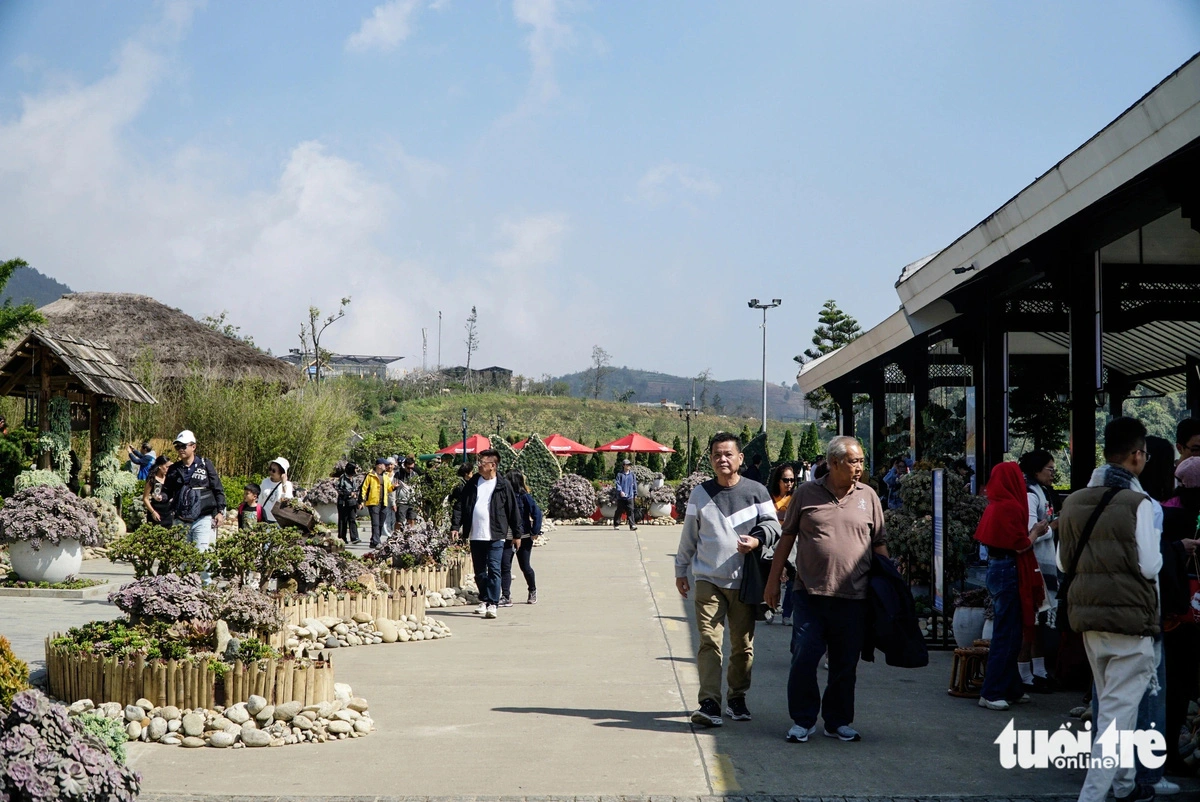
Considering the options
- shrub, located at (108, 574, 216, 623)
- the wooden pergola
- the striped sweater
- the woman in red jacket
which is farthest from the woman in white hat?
the woman in red jacket

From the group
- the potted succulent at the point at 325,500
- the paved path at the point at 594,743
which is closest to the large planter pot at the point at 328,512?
the potted succulent at the point at 325,500

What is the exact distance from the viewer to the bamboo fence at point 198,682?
6.80m

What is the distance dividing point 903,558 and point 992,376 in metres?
3.07

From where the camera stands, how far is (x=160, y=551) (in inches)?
343

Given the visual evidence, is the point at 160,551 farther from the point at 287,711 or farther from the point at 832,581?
the point at 832,581

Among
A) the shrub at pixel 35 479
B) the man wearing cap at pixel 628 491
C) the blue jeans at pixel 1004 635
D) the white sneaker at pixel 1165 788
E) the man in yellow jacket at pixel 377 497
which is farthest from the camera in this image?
Answer: the man wearing cap at pixel 628 491

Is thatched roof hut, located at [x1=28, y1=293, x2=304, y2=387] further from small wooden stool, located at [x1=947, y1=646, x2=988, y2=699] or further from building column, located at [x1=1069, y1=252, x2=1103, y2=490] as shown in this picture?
small wooden stool, located at [x1=947, y1=646, x2=988, y2=699]

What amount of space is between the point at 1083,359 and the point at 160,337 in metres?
30.2

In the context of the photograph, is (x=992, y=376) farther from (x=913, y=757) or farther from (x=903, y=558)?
(x=913, y=757)

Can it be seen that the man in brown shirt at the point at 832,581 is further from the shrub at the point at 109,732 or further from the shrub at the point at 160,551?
the shrub at the point at 160,551

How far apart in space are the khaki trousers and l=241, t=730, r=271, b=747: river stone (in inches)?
99.7

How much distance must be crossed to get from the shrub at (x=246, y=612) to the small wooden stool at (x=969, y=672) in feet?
15.6

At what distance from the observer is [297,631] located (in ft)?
31.2

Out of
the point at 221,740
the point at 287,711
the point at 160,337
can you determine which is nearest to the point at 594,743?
the point at 287,711
